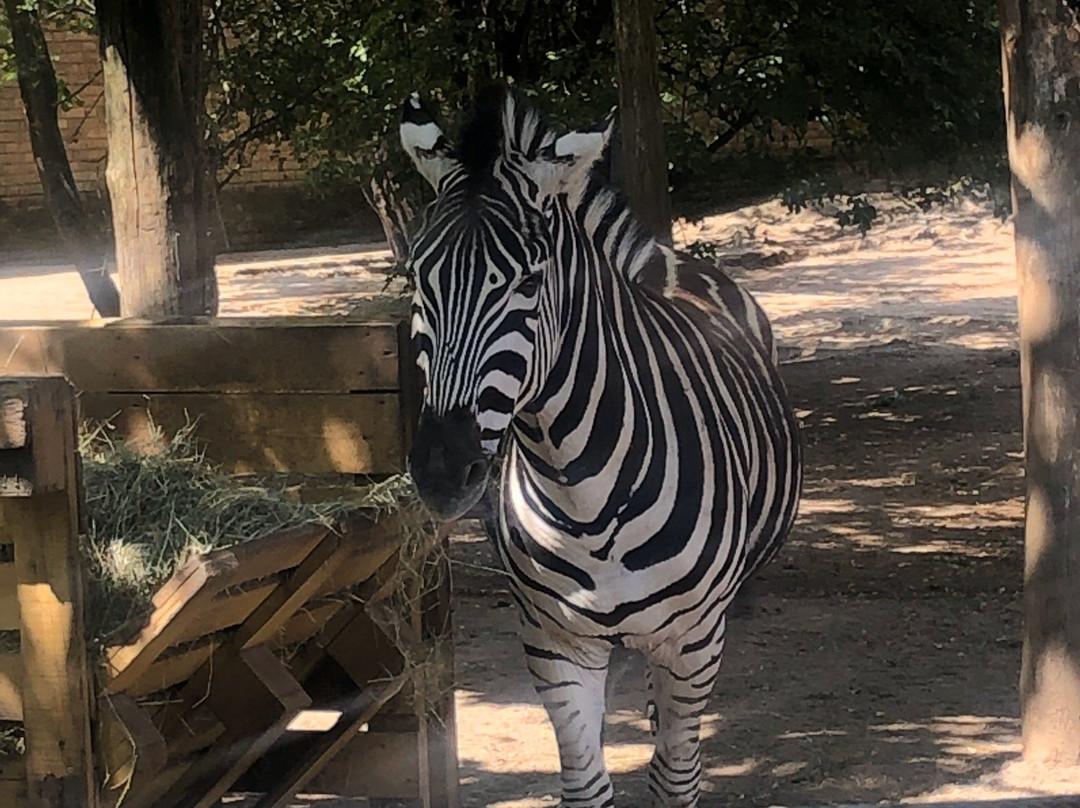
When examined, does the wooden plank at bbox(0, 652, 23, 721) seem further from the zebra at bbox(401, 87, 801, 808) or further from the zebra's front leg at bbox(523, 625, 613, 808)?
the zebra's front leg at bbox(523, 625, 613, 808)

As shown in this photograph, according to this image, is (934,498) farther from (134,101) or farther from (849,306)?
(849,306)

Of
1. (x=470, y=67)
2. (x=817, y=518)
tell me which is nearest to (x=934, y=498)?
(x=817, y=518)

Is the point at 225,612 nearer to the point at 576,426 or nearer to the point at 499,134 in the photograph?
the point at 576,426

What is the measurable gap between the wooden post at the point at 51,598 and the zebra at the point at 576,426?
2.30ft

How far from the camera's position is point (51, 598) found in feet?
7.88

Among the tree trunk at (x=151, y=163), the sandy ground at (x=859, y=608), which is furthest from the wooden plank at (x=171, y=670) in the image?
the tree trunk at (x=151, y=163)

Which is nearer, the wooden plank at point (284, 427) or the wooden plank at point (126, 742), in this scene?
the wooden plank at point (126, 742)

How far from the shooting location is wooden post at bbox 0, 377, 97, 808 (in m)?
2.31

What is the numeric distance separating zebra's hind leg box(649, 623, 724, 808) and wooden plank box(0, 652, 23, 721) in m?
1.70

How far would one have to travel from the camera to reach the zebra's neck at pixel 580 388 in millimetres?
3193

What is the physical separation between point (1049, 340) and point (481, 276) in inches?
81.6

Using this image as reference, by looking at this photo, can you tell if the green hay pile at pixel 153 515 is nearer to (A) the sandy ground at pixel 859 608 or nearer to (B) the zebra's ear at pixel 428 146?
(B) the zebra's ear at pixel 428 146

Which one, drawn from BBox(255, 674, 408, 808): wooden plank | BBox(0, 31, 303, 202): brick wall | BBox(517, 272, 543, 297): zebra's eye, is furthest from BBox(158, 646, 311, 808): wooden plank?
BBox(0, 31, 303, 202): brick wall

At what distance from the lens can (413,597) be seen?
3.35 m
